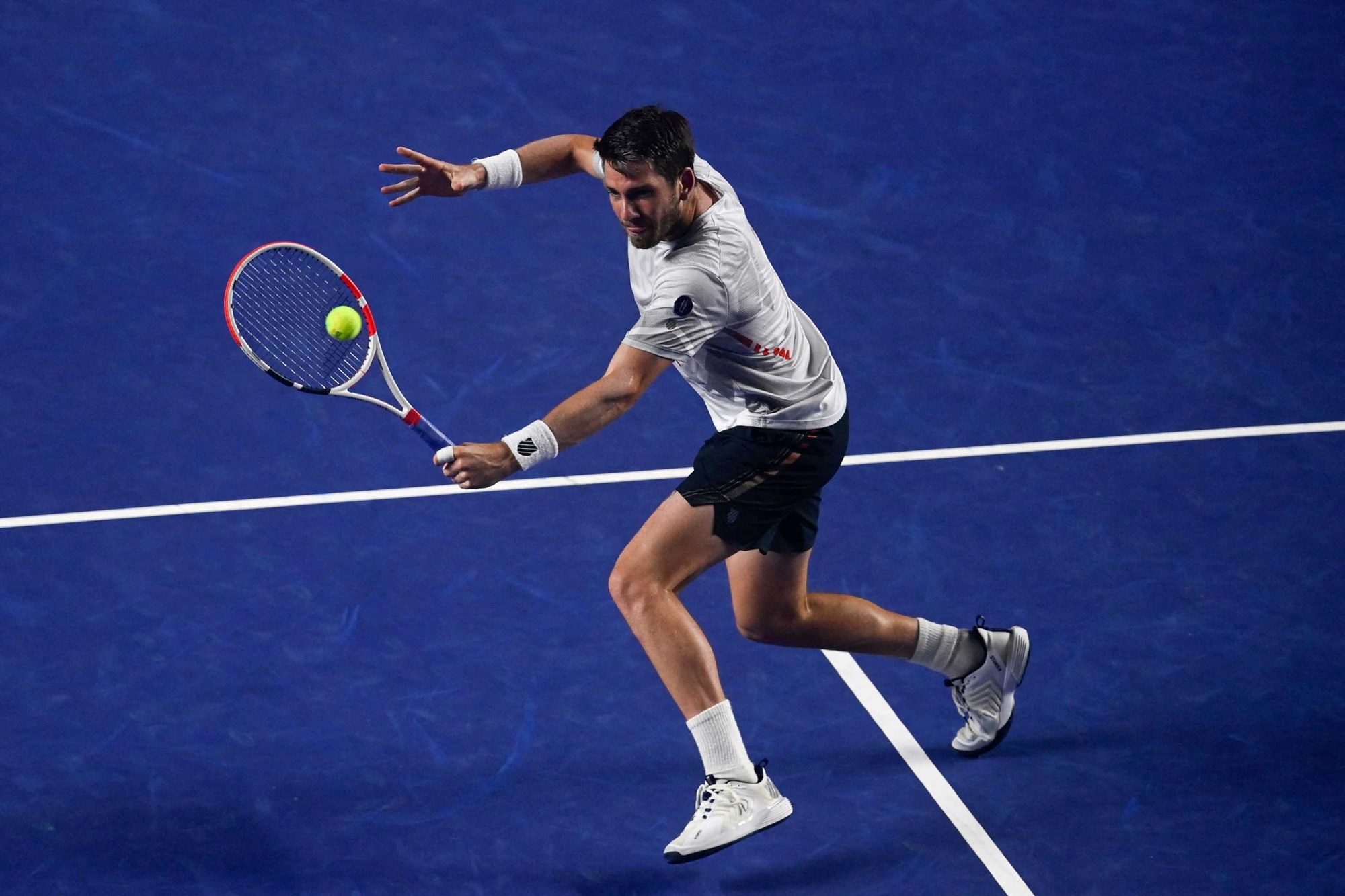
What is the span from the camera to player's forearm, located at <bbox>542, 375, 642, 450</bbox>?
4039mm

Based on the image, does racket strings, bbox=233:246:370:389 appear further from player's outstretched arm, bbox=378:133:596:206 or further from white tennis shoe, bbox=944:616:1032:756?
white tennis shoe, bbox=944:616:1032:756

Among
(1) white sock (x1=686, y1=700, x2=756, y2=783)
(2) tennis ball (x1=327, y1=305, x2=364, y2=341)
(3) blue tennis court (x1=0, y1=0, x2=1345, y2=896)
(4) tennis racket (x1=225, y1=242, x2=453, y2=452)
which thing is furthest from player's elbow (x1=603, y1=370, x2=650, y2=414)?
(3) blue tennis court (x1=0, y1=0, x2=1345, y2=896)

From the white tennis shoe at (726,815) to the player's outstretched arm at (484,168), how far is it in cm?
189

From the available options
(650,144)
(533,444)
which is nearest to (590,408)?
(533,444)

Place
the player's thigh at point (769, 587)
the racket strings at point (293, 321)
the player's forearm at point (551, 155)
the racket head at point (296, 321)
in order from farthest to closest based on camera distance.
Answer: the racket strings at point (293, 321) → the racket head at point (296, 321) → the player's forearm at point (551, 155) → the player's thigh at point (769, 587)

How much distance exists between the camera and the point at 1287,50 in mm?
8375

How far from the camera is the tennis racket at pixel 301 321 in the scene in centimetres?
462

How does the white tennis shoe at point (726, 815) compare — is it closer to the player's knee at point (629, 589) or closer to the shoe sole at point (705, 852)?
the shoe sole at point (705, 852)

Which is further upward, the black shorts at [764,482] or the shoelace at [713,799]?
the black shorts at [764,482]

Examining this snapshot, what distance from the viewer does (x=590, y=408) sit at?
404cm

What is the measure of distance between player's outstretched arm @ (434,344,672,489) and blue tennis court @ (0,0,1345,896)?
3.78 ft

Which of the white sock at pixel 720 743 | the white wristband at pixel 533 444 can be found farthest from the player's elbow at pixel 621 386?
the white sock at pixel 720 743

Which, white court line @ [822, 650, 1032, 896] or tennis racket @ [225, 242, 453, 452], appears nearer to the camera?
white court line @ [822, 650, 1032, 896]

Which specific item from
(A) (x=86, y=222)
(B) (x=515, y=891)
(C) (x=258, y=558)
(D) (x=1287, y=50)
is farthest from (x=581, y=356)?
(D) (x=1287, y=50)
